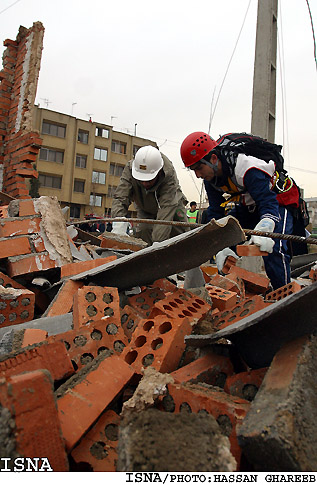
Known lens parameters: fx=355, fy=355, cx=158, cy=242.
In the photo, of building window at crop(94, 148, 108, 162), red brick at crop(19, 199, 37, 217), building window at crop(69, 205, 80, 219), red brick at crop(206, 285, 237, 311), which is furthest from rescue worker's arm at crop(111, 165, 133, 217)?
building window at crop(94, 148, 108, 162)

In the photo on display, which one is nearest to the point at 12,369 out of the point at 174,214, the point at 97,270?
the point at 97,270

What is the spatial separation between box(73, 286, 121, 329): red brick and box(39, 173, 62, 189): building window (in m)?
31.3

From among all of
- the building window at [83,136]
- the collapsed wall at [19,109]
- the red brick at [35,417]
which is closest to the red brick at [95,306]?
the red brick at [35,417]

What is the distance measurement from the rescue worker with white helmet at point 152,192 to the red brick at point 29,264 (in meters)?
1.80

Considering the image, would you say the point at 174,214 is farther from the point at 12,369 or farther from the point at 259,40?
the point at 259,40

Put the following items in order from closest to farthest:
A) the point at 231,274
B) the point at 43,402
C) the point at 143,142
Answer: the point at 43,402 → the point at 231,274 → the point at 143,142

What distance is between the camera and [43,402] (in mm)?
989

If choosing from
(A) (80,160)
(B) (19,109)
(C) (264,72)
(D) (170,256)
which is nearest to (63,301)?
(D) (170,256)

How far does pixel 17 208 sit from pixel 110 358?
2.32 meters

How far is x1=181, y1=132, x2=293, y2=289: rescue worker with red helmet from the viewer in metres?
3.19

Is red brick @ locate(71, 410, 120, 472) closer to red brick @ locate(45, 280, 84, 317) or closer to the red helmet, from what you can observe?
red brick @ locate(45, 280, 84, 317)

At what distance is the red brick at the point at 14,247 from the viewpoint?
9.84ft

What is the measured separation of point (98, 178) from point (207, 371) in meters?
33.8

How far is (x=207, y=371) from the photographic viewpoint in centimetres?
155
